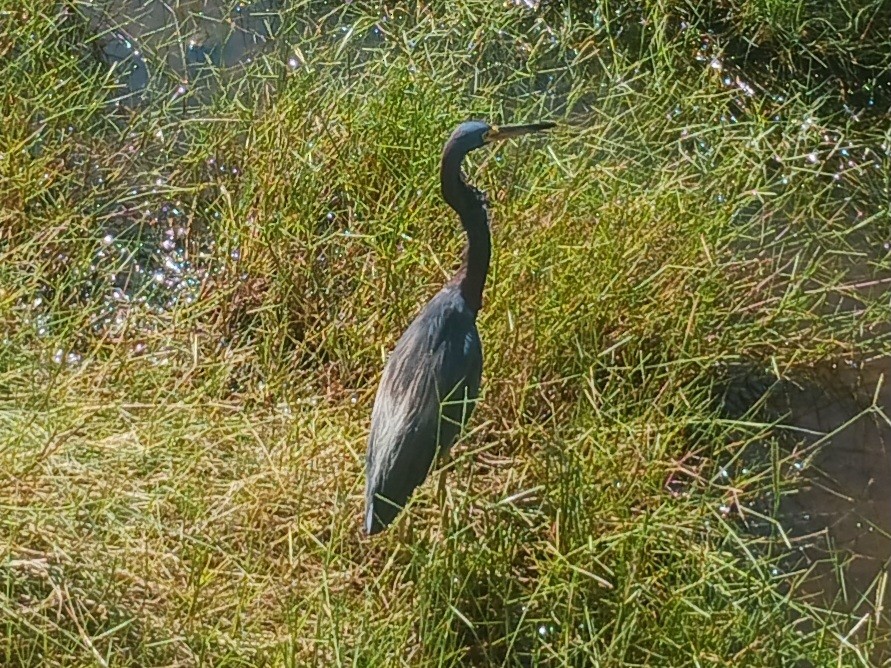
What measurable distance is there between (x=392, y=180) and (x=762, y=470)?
1380mm

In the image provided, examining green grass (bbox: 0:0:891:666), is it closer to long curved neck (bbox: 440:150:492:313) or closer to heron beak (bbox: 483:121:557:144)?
long curved neck (bbox: 440:150:492:313)

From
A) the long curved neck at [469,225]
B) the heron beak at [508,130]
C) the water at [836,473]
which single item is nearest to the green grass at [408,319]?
the water at [836,473]

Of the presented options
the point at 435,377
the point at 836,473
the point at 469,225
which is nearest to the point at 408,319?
the point at 469,225

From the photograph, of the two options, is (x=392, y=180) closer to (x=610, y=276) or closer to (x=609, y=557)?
(x=610, y=276)

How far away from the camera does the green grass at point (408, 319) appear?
2.63 meters

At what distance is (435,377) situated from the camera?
9.27 feet

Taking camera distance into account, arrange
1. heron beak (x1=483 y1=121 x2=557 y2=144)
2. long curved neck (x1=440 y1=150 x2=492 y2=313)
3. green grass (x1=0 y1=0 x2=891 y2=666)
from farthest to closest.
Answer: heron beak (x1=483 y1=121 x2=557 y2=144) < long curved neck (x1=440 y1=150 x2=492 y2=313) < green grass (x1=0 y1=0 x2=891 y2=666)

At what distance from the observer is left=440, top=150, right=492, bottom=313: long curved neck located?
2.97 m

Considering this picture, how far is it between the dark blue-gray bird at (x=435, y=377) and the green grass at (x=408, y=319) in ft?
0.41

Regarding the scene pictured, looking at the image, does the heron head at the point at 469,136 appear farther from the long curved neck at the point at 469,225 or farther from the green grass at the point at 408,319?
the green grass at the point at 408,319

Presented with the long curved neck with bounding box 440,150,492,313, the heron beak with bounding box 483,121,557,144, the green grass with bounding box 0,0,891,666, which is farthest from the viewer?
the heron beak with bounding box 483,121,557,144

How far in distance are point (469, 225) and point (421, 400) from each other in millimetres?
482

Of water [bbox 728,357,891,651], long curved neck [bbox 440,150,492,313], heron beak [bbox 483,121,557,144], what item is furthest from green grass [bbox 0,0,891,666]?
heron beak [bbox 483,121,557,144]

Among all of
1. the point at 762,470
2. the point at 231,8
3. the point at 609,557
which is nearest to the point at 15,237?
the point at 231,8
